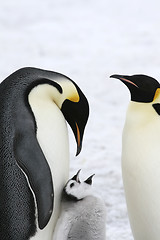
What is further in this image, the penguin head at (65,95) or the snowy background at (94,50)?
the snowy background at (94,50)

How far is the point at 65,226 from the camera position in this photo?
2.59 m

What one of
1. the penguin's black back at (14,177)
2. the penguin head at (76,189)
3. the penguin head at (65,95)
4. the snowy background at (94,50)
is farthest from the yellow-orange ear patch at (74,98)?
the snowy background at (94,50)

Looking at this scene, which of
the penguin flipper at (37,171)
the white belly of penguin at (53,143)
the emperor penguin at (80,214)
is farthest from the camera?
the emperor penguin at (80,214)

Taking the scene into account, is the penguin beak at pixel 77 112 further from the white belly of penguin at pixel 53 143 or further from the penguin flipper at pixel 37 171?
the penguin flipper at pixel 37 171

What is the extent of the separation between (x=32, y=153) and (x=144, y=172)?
597 mm

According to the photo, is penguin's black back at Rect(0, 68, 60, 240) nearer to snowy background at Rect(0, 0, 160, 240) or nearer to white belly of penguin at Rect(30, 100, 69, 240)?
white belly of penguin at Rect(30, 100, 69, 240)

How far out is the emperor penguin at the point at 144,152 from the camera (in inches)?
106

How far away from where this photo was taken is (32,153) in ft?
7.66

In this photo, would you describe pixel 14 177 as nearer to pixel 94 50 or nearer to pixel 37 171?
pixel 37 171

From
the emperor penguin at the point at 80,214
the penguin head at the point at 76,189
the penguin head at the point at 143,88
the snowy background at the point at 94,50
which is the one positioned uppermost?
the penguin head at the point at 143,88

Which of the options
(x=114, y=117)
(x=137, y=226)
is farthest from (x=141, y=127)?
(x=114, y=117)

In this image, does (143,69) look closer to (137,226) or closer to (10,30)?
(10,30)

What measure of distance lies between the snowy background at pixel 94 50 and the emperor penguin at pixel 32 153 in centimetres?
149

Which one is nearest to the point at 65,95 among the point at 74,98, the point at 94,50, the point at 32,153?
the point at 74,98
